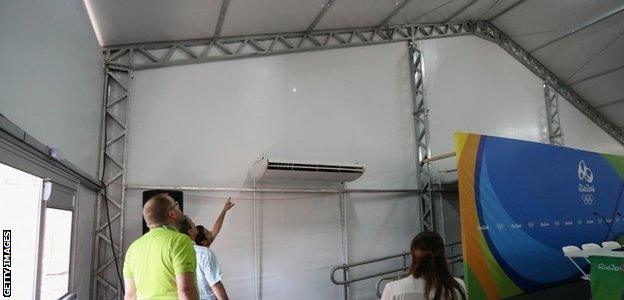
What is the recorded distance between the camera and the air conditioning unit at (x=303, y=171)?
4757mm

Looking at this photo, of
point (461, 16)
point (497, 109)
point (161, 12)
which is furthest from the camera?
point (497, 109)

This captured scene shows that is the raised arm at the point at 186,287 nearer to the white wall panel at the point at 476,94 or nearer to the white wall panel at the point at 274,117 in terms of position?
the white wall panel at the point at 274,117

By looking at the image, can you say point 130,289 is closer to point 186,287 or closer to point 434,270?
point 186,287

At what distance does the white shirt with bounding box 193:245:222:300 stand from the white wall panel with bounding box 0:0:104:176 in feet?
3.93

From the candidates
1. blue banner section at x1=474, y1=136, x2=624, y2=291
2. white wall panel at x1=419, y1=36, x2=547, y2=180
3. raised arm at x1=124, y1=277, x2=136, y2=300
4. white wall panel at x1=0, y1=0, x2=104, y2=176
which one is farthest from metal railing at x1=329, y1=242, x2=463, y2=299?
raised arm at x1=124, y1=277, x2=136, y2=300

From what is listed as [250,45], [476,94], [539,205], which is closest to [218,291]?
[250,45]

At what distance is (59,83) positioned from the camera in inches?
103

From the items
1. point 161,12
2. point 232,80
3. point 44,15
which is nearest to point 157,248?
point 44,15

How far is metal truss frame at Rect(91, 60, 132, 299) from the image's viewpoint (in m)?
4.24

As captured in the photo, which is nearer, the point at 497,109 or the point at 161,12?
the point at 161,12

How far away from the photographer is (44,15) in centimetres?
231

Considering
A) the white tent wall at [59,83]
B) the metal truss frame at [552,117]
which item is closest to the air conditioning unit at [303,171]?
the white tent wall at [59,83]

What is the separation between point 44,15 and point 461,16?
6592 millimetres

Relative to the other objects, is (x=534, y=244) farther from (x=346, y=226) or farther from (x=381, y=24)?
(x=381, y=24)
